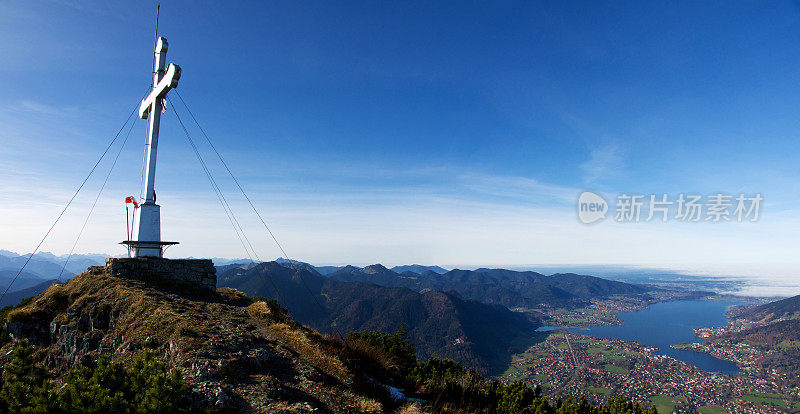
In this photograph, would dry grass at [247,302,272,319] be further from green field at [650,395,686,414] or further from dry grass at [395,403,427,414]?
green field at [650,395,686,414]

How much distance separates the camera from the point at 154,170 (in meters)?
19.5

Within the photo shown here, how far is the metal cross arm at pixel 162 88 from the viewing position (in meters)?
18.5

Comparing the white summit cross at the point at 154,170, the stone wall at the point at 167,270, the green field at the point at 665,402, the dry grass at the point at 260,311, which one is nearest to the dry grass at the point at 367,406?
the dry grass at the point at 260,311

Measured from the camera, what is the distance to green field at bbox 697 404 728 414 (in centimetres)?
10140

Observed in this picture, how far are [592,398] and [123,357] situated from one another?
132 meters

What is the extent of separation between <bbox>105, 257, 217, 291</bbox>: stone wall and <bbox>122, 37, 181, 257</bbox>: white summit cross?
70 centimetres

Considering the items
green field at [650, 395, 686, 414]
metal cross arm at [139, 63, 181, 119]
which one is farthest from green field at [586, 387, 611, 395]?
metal cross arm at [139, 63, 181, 119]

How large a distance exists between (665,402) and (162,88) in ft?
487

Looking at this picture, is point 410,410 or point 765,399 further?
point 765,399

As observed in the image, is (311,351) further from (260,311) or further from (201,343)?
(260,311)

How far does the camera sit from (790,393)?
13138cm

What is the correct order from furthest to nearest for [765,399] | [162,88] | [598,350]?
1. [598,350]
2. [765,399]
3. [162,88]

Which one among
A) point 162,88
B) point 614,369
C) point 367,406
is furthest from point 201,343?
point 614,369

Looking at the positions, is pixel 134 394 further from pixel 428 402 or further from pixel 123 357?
pixel 428 402
